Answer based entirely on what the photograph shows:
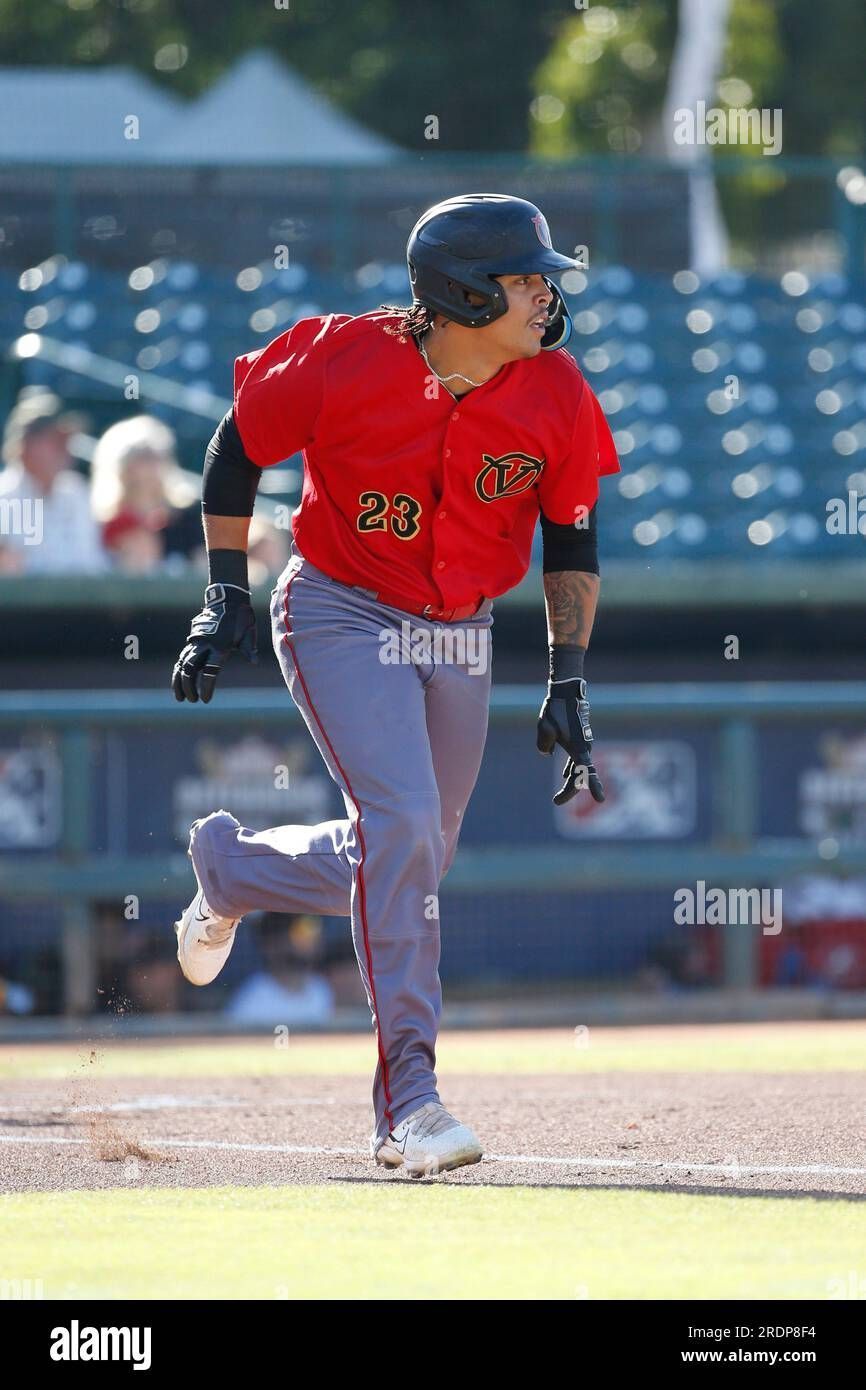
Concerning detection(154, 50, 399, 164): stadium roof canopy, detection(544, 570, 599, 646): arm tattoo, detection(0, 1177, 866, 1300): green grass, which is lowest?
detection(0, 1177, 866, 1300): green grass

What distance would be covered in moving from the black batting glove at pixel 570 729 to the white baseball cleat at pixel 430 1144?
2.58 feet

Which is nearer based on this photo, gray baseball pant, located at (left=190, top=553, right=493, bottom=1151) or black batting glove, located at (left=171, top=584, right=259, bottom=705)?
gray baseball pant, located at (left=190, top=553, right=493, bottom=1151)

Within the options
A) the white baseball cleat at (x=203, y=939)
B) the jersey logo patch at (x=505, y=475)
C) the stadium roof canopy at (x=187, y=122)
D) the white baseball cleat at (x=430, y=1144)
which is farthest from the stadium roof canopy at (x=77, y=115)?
the white baseball cleat at (x=430, y=1144)

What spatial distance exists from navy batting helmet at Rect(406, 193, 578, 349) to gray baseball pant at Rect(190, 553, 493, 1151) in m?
0.61

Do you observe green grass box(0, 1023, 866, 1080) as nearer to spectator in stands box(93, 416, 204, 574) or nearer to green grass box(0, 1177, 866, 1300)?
green grass box(0, 1177, 866, 1300)

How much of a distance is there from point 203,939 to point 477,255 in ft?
5.43

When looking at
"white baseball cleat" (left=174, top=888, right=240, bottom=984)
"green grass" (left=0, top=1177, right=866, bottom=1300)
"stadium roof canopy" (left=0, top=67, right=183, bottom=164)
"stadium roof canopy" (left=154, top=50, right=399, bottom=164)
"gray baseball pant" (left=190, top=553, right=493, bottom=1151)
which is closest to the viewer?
"green grass" (left=0, top=1177, right=866, bottom=1300)

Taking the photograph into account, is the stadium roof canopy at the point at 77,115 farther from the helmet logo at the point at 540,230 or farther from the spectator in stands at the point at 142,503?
the helmet logo at the point at 540,230

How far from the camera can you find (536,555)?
34.4ft

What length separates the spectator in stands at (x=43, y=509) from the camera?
9.95m

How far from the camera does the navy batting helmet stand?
4.30 meters

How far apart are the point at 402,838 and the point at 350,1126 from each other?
1.15m

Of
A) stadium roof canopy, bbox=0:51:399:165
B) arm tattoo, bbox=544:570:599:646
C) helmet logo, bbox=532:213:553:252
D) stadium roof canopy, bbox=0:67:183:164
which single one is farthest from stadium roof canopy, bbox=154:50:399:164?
helmet logo, bbox=532:213:553:252
